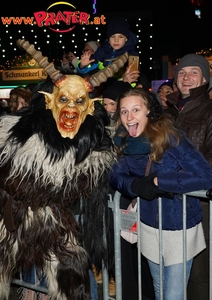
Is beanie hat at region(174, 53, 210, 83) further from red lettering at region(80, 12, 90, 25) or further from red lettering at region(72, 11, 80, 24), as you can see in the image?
red lettering at region(80, 12, 90, 25)

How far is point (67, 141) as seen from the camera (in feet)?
8.80

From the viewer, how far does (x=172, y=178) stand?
267 cm

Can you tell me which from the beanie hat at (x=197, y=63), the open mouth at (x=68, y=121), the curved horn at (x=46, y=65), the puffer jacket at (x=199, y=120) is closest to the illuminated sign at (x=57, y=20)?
the beanie hat at (x=197, y=63)

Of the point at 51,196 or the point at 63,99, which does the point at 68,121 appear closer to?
the point at 63,99

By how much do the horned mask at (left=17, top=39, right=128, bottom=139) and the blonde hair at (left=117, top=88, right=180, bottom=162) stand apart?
10.9 inches

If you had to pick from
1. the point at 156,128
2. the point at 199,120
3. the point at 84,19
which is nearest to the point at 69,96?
the point at 156,128

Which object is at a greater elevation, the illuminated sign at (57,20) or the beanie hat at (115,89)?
the illuminated sign at (57,20)

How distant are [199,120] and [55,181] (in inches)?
46.3

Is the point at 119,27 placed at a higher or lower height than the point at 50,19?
lower

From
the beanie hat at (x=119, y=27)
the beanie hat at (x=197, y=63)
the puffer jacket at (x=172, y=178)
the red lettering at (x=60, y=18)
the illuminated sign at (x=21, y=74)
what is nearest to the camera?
the puffer jacket at (x=172, y=178)

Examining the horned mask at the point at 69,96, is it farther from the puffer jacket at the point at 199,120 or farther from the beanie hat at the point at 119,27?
the beanie hat at the point at 119,27

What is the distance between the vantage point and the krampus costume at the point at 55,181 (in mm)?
2688

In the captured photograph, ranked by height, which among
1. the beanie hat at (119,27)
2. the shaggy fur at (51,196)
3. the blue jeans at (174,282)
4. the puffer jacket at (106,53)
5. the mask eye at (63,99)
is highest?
the beanie hat at (119,27)

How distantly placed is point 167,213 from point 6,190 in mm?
1088
